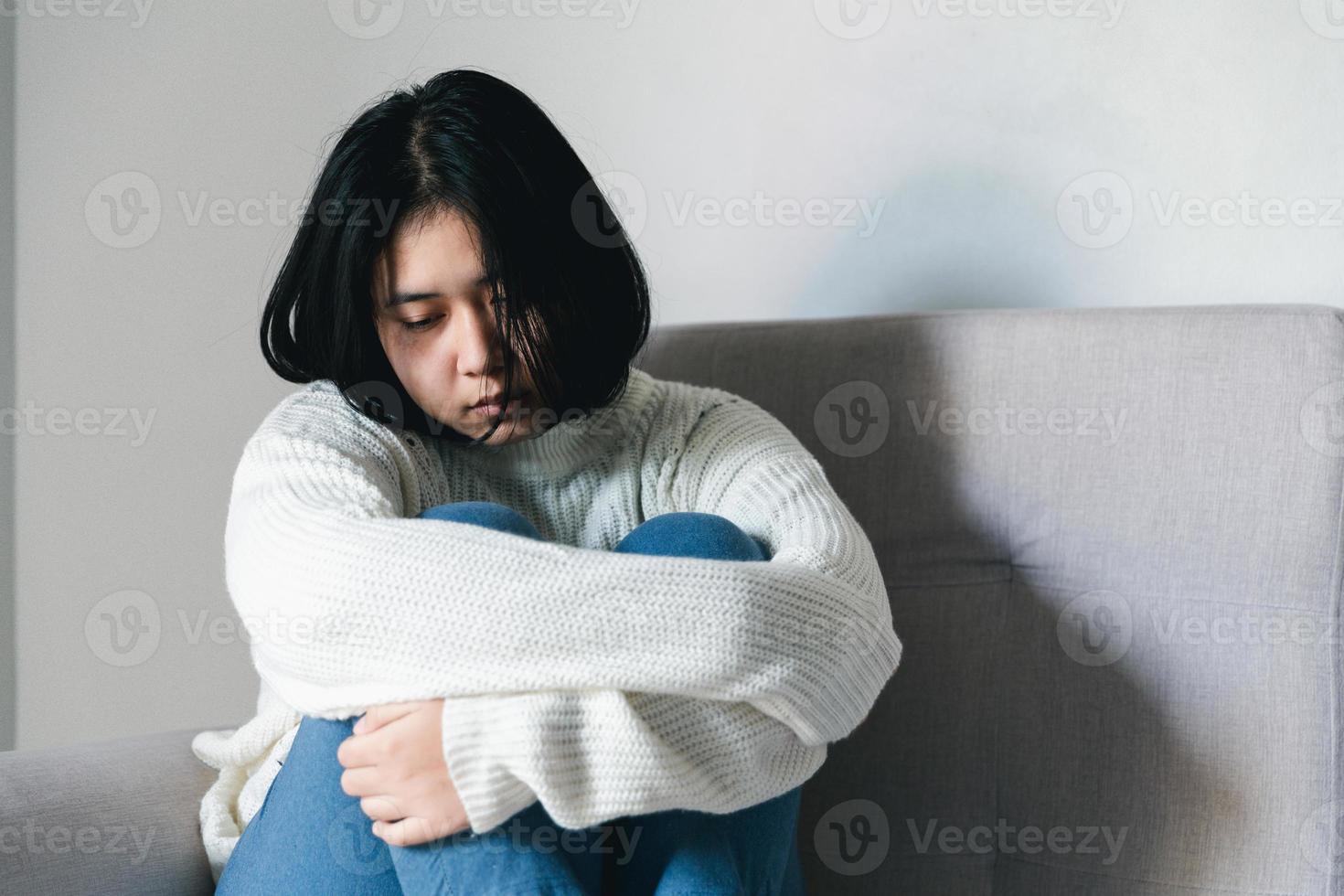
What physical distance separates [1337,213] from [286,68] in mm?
1325

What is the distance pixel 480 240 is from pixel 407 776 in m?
0.42

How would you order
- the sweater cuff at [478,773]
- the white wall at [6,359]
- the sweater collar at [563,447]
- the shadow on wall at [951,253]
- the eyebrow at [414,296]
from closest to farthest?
the sweater cuff at [478,773] < the eyebrow at [414,296] < the sweater collar at [563,447] < the shadow on wall at [951,253] < the white wall at [6,359]

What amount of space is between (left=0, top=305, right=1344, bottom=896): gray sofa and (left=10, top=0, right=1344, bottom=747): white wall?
0.19 metres

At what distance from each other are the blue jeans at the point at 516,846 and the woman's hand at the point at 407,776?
16 millimetres

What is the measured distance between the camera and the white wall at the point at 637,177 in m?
1.16

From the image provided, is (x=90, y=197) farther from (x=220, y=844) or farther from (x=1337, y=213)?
(x=1337, y=213)

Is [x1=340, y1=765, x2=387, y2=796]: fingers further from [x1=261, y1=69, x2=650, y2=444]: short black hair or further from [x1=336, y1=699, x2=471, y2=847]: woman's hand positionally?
[x1=261, y1=69, x2=650, y2=444]: short black hair

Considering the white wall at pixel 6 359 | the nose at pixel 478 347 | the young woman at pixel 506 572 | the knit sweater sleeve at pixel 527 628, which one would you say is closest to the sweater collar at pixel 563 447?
the young woman at pixel 506 572

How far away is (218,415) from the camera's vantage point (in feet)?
5.64

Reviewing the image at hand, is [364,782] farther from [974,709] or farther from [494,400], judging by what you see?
[974,709]

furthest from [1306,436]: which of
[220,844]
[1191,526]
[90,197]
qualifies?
[90,197]

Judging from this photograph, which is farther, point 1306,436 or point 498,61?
point 498,61

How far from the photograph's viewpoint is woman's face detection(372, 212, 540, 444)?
0.95 metres

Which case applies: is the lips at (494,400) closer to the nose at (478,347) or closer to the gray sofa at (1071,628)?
the nose at (478,347)
